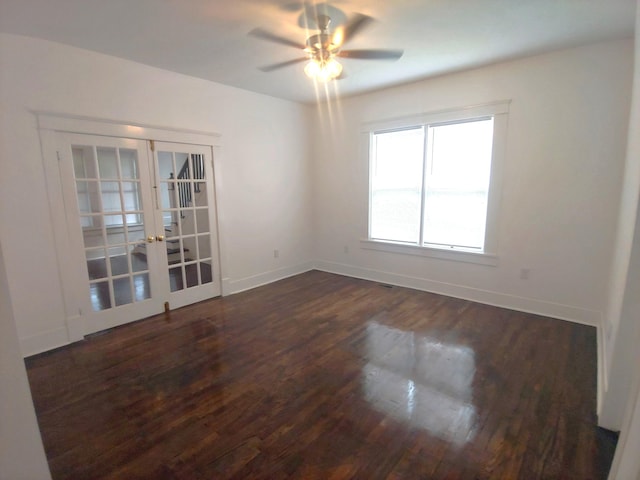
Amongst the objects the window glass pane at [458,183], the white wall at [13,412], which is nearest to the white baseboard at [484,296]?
the window glass pane at [458,183]

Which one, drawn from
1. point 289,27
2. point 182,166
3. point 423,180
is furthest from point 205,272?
point 423,180

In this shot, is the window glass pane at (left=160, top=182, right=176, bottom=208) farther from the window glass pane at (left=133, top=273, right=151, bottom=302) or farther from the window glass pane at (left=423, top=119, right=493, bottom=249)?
the window glass pane at (left=423, top=119, right=493, bottom=249)

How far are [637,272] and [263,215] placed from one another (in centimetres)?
412

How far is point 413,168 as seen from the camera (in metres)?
4.45

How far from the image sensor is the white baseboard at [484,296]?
11.1 ft

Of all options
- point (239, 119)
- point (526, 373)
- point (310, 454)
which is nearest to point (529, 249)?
point (526, 373)

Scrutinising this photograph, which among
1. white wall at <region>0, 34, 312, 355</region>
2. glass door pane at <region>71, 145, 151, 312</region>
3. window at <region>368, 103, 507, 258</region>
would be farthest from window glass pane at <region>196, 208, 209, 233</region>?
window at <region>368, 103, 507, 258</region>

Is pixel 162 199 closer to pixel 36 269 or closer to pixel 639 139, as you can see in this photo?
pixel 36 269

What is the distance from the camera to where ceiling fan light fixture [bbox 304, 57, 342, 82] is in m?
2.61

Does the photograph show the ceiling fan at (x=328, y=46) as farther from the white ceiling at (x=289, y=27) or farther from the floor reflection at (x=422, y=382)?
the floor reflection at (x=422, y=382)

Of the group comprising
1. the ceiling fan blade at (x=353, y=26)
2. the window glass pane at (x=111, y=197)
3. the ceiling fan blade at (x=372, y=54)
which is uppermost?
the ceiling fan blade at (x=353, y=26)

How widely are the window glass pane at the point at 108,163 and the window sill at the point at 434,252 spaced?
347 centimetres

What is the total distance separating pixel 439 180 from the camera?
13.8 feet

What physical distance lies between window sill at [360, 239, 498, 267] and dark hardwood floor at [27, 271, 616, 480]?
26.3 inches
